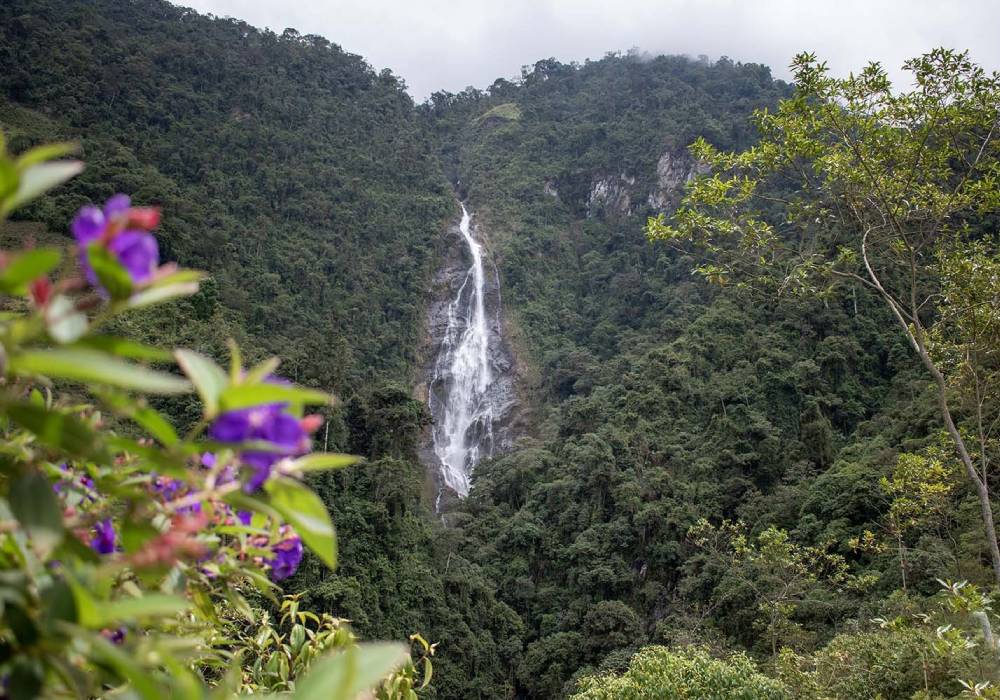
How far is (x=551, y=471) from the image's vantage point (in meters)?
20.9

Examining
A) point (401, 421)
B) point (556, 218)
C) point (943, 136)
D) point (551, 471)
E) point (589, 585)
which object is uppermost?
point (556, 218)

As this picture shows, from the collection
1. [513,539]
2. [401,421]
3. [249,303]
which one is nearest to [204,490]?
[401,421]

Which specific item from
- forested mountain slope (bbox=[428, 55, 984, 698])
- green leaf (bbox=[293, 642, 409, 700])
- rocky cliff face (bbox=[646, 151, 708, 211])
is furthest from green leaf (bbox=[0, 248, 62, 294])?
rocky cliff face (bbox=[646, 151, 708, 211])

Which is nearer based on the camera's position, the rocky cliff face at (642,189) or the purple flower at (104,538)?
the purple flower at (104,538)

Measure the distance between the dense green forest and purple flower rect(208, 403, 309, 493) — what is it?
4.03m

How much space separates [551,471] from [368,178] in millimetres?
22466

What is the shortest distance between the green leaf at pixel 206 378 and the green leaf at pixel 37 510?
138 millimetres

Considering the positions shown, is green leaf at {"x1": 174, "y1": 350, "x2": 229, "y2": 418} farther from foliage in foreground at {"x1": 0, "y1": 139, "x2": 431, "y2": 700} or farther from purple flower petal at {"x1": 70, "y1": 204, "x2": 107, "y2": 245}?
purple flower petal at {"x1": 70, "y1": 204, "x2": 107, "y2": 245}

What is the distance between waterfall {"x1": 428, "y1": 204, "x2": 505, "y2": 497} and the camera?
26328 millimetres

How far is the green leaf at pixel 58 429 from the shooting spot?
528 millimetres

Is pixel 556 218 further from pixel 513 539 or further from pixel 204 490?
pixel 204 490

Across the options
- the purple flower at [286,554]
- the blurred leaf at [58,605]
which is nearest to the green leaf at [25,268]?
the blurred leaf at [58,605]

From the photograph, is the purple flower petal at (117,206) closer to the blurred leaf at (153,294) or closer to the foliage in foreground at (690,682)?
the blurred leaf at (153,294)

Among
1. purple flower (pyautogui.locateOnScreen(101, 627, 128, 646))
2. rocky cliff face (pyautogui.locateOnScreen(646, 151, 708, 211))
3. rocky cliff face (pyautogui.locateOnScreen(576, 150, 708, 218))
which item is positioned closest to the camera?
purple flower (pyautogui.locateOnScreen(101, 627, 128, 646))
